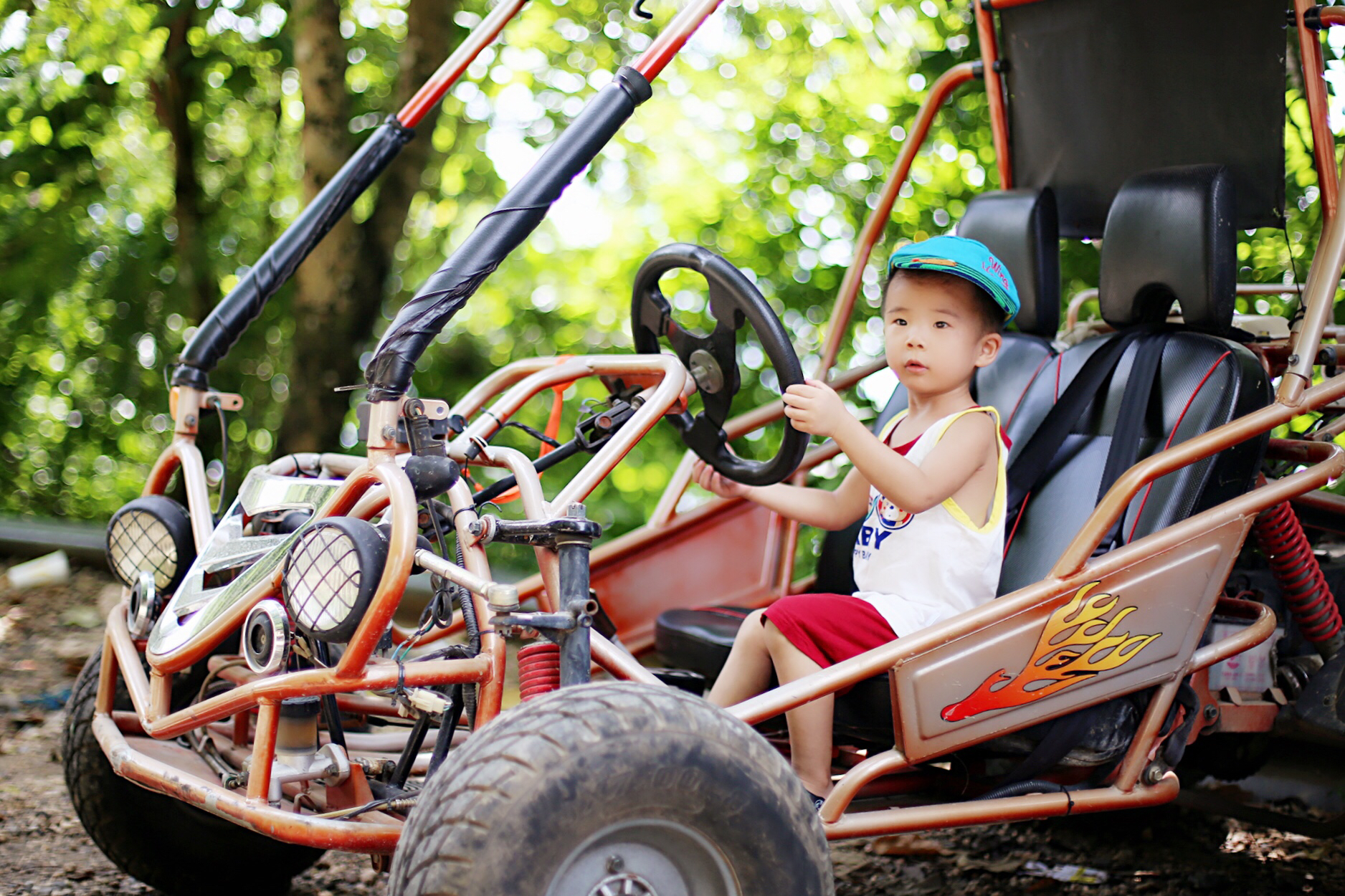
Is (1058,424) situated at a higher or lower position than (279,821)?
higher

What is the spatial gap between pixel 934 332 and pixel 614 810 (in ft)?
3.72

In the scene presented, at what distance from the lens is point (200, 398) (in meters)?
2.43

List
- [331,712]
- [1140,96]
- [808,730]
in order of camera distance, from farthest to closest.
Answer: [1140,96] → [808,730] → [331,712]

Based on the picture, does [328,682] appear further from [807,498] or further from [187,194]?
[187,194]

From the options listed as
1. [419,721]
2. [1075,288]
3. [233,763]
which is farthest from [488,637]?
[1075,288]

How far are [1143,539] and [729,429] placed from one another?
113 cm

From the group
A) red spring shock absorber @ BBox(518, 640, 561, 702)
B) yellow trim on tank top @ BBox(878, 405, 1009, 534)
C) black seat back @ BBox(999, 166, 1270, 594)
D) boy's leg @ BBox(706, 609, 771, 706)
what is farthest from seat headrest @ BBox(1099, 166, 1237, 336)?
red spring shock absorber @ BBox(518, 640, 561, 702)

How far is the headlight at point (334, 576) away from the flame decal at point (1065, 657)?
918 mm

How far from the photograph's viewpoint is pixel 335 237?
5141 mm

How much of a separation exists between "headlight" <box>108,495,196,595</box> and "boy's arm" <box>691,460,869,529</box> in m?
0.96

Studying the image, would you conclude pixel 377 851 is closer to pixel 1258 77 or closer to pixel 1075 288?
pixel 1258 77

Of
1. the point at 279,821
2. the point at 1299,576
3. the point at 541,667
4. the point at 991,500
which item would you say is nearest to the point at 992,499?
the point at 991,500

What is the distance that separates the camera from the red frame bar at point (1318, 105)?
242 cm

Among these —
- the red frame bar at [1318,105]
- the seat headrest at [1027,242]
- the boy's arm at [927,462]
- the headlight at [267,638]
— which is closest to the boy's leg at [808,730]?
the boy's arm at [927,462]
